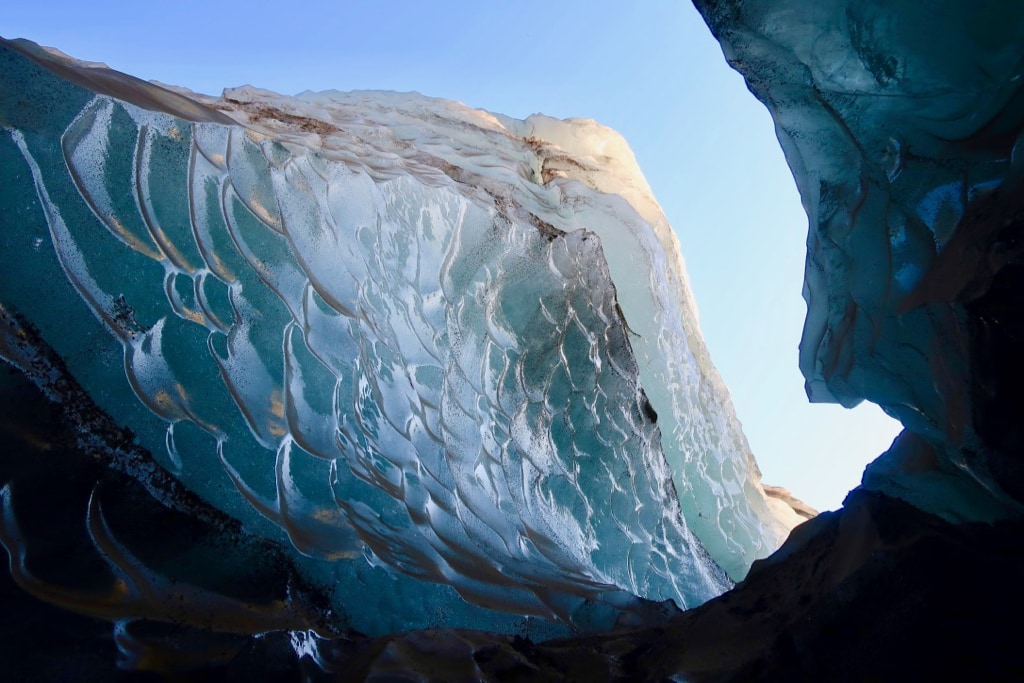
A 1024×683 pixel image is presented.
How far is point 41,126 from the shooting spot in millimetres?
1440

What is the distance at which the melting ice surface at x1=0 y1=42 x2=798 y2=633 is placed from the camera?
151 centimetres

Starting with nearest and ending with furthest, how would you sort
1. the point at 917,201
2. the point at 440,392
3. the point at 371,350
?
the point at 917,201, the point at 371,350, the point at 440,392

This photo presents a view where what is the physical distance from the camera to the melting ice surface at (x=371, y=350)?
1514 millimetres

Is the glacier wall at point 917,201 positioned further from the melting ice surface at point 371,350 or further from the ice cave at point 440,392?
the melting ice surface at point 371,350

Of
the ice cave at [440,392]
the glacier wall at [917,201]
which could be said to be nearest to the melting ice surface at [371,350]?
the ice cave at [440,392]

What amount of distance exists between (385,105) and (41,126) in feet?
5.34

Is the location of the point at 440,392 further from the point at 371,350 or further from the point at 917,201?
the point at 917,201

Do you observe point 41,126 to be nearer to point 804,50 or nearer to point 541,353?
point 541,353

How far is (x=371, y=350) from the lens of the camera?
1.82 metres

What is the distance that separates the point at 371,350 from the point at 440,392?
230 mm

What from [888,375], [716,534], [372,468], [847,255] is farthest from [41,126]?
[716,534]

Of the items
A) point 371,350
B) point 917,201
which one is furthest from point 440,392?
point 917,201

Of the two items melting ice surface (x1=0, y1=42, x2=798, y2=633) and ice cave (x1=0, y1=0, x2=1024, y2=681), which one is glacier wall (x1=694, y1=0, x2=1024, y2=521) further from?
melting ice surface (x1=0, y1=42, x2=798, y2=633)

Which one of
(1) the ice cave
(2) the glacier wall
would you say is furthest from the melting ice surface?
(2) the glacier wall
